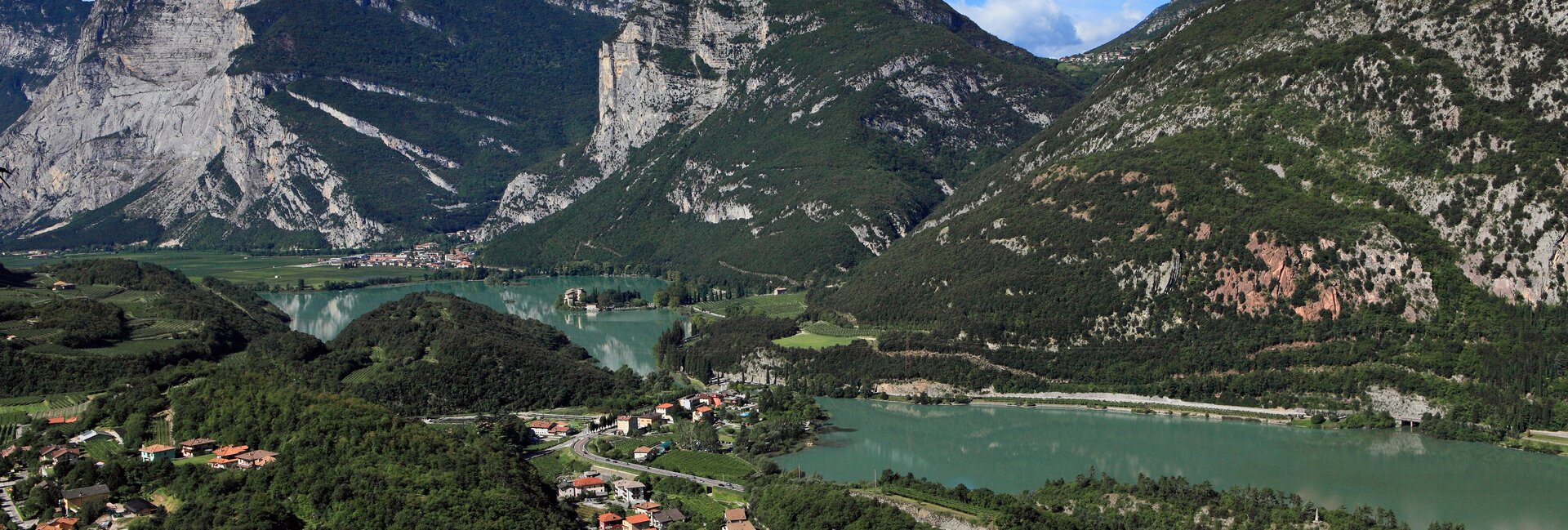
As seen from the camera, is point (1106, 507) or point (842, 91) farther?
point (842, 91)

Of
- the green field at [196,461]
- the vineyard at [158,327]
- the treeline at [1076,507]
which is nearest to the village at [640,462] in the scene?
the treeline at [1076,507]

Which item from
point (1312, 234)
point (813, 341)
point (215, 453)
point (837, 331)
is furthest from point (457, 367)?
point (1312, 234)

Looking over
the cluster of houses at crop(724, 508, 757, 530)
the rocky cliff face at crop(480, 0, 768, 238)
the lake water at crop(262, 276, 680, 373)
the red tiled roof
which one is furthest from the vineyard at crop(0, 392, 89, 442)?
the rocky cliff face at crop(480, 0, 768, 238)

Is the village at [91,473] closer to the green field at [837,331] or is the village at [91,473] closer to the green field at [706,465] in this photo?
the green field at [706,465]

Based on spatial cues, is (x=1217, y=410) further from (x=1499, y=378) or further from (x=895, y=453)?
(x=895, y=453)

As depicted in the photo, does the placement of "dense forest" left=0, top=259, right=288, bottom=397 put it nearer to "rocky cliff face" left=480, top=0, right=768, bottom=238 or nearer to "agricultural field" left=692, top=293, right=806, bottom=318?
"agricultural field" left=692, top=293, right=806, bottom=318

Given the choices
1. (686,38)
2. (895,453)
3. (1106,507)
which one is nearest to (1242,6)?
(895,453)
